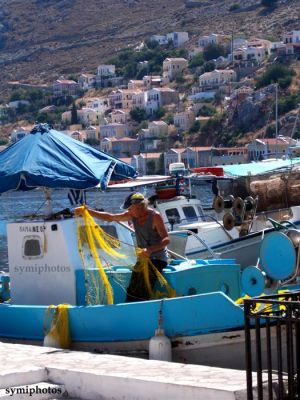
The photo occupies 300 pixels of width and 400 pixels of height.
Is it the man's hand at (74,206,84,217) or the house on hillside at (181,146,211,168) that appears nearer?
the man's hand at (74,206,84,217)

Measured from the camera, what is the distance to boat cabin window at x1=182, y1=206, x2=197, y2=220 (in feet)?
63.0

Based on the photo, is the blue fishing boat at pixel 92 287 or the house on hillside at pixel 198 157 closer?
the blue fishing boat at pixel 92 287

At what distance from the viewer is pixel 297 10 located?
604ft

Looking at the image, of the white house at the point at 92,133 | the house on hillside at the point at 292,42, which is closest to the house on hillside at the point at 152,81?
the white house at the point at 92,133

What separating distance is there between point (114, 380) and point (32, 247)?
3.15 m

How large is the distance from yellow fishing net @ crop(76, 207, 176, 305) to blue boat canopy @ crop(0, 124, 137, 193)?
1.18ft

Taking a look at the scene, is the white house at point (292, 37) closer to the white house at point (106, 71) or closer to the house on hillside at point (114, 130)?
the house on hillside at point (114, 130)

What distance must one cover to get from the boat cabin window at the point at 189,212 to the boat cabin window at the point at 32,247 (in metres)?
8.02

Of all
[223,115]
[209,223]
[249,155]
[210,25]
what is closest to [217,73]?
[223,115]

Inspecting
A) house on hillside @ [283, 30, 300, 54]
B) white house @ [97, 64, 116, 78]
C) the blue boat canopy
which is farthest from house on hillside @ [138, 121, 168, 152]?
the blue boat canopy

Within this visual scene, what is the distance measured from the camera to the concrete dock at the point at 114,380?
8.02 metres

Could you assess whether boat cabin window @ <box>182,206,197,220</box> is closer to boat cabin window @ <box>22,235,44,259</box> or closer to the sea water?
the sea water

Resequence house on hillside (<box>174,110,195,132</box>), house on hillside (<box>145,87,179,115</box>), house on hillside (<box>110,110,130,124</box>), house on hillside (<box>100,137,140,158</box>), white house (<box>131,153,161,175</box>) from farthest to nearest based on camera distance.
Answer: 1. house on hillside (<box>110,110,130,124</box>)
2. house on hillside (<box>145,87,179,115</box>)
3. house on hillside (<box>174,110,195,132</box>)
4. house on hillside (<box>100,137,140,158</box>)
5. white house (<box>131,153,161,175</box>)

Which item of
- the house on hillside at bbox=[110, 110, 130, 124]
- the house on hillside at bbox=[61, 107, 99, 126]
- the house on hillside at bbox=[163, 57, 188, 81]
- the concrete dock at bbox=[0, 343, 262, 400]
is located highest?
the concrete dock at bbox=[0, 343, 262, 400]
